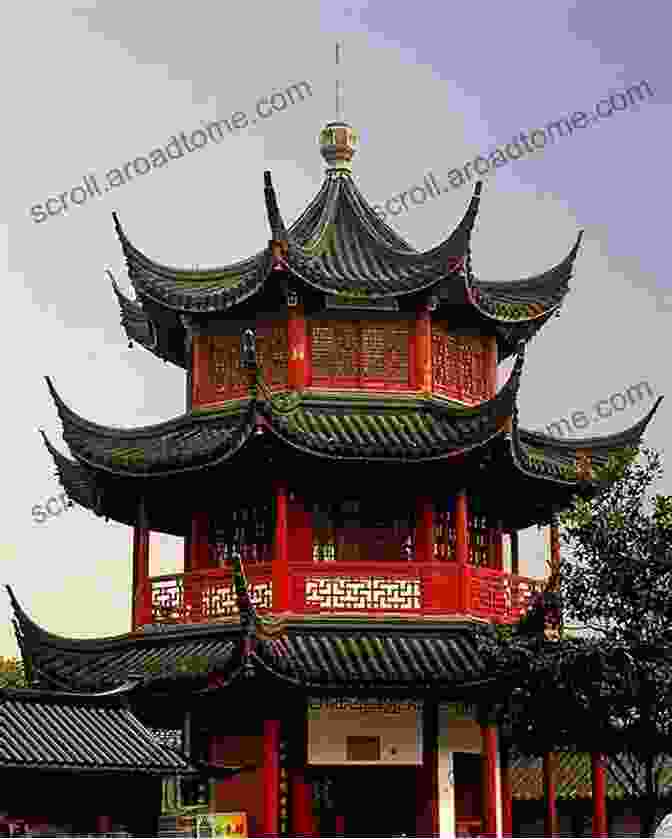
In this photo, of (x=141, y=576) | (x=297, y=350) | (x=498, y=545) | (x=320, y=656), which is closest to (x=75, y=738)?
(x=320, y=656)

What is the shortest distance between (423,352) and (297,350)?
6.58ft

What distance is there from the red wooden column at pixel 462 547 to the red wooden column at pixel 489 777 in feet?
5.94

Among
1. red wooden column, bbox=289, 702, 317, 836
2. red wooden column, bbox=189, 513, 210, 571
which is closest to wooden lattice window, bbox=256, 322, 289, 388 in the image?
red wooden column, bbox=189, 513, 210, 571

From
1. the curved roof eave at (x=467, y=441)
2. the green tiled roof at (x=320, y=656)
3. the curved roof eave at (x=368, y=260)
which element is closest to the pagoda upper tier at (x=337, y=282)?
the curved roof eave at (x=368, y=260)

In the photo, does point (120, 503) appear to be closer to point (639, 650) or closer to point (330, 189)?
point (330, 189)

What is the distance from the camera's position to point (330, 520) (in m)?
25.6

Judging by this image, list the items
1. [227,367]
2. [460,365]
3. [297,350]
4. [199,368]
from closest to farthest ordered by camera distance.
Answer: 1. [297,350]
2. [227,367]
3. [199,368]
4. [460,365]

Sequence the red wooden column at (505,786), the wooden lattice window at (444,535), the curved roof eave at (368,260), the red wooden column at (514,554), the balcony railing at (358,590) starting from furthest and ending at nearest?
1. the red wooden column at (514,554)
2. the red wooden column at (505,786)
3. the wooden lattice window at (444,535)
4. the curved roof eave at (368,260)
5. the balcony railing at (358,590)

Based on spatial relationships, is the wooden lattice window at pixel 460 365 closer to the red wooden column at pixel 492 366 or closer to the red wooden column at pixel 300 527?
the red wooden column at pixel 492 366

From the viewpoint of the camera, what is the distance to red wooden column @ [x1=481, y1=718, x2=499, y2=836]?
2431cm

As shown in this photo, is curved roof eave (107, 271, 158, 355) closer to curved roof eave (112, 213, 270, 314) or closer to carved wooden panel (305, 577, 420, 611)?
curved roof eave (112, 213, 270, 314)

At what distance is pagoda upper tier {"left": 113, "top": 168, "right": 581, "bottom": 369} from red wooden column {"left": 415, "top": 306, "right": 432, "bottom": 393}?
0.22 m

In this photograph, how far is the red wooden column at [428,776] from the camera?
24594 millimetres

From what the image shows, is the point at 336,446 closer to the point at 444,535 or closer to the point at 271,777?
the point at 444,535
